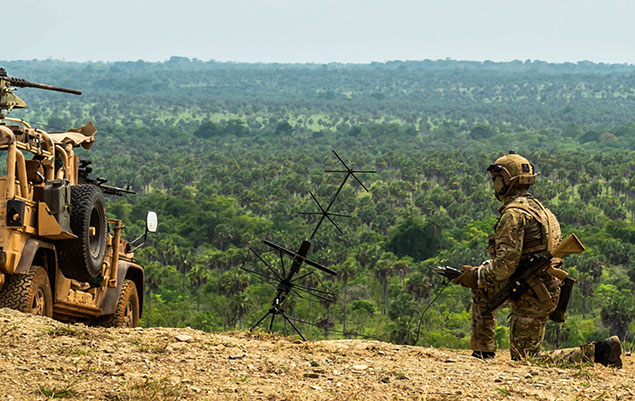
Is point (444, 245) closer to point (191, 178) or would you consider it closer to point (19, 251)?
point (191, 178)

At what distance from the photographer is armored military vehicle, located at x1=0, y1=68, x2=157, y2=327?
978 cm

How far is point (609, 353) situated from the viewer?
9.79 m

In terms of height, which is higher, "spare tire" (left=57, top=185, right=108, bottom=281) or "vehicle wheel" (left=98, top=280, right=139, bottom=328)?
"spare tire" (left=57, top=185, right=108, bottom=281)

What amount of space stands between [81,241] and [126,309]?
118 inches

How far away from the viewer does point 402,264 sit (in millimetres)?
100375

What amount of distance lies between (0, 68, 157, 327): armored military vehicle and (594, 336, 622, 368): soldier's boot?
576 cm

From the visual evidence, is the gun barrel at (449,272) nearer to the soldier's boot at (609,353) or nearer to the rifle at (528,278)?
the rifle at (528,278)

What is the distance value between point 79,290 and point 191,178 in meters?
170

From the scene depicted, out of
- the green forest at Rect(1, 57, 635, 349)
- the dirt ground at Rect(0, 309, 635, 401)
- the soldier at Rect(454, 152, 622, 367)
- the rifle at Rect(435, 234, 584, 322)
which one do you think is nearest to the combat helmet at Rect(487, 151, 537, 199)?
the soldier at Rect(454, 152, 622, 367)

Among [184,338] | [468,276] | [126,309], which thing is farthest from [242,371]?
[126,309]

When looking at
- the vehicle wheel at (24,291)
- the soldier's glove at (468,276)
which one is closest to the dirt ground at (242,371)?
the vehicle wheel at (24,291)

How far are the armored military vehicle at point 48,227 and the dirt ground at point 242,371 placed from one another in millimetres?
655

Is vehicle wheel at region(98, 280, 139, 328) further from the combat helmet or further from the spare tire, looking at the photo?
the combat helmet

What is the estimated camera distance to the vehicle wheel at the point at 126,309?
43.1 ft
